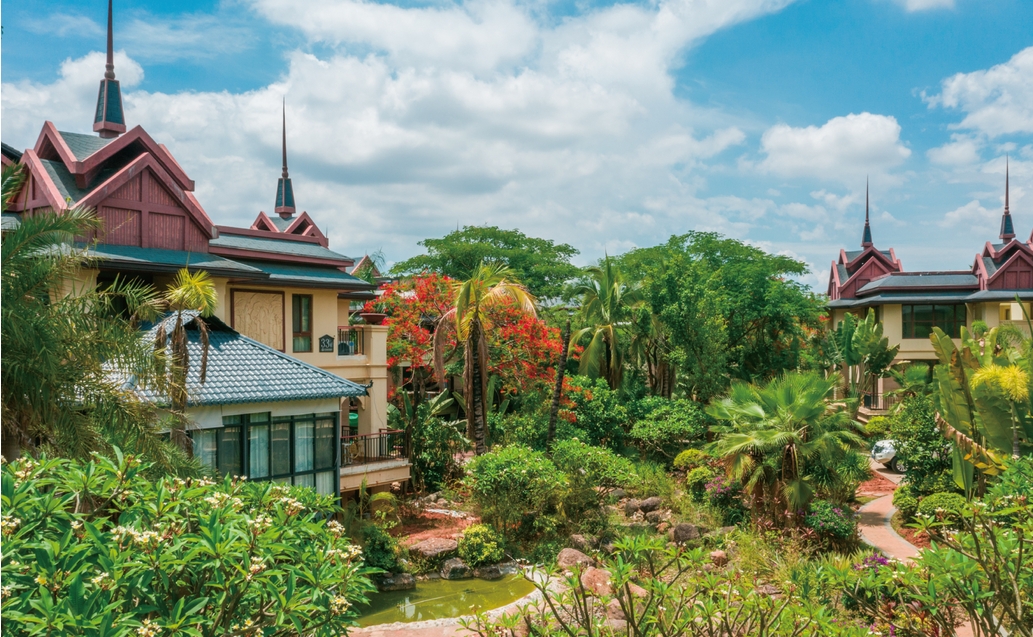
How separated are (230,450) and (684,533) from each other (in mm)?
9697

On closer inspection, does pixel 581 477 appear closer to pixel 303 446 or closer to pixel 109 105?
pixel 303 446

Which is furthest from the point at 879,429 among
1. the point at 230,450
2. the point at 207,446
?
the point at 207,446

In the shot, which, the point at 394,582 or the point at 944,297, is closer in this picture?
the point at 394,582

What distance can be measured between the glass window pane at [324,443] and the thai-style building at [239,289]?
31 mm

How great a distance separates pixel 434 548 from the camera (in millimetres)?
16062

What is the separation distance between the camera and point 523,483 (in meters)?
17.1

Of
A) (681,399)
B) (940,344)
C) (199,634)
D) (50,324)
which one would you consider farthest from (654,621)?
(681,399)

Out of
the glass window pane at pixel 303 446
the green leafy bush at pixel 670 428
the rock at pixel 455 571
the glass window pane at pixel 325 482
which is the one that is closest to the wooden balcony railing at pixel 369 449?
the glass window pane at pixel 325 482

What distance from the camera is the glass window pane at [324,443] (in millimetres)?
17125

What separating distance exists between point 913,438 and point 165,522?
1827 centimetres

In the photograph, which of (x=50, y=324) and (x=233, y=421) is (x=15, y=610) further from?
(x=233, y=421)

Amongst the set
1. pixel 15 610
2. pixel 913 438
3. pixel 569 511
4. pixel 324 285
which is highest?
pixel 324 285

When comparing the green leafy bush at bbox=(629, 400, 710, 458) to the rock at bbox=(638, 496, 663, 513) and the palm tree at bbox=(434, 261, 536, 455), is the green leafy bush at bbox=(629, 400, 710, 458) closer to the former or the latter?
the rock at bbox=(638, 496, 663, 513)

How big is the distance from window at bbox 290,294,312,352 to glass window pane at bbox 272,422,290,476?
4677 mm
